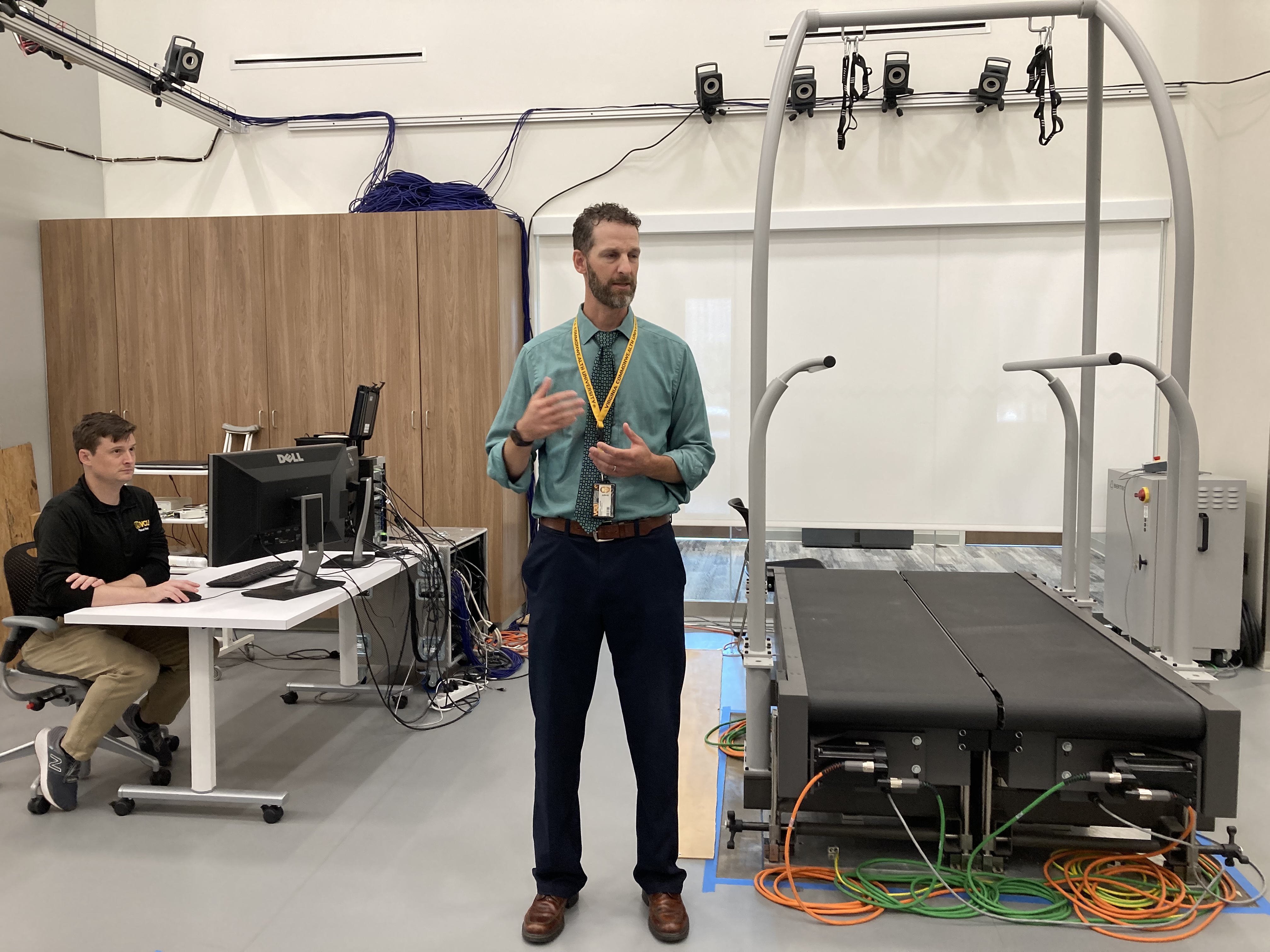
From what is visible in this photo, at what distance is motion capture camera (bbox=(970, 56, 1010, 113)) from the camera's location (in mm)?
4883

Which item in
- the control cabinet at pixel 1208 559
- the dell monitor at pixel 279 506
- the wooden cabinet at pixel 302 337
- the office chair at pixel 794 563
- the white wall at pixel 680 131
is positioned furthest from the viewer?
the wooden cabinet at pixel 302 337

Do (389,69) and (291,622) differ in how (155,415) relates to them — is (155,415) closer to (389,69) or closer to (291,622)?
(389,69)

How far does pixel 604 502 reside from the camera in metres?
2.07

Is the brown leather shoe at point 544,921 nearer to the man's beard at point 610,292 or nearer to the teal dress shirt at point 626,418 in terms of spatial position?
the teal dress shirt at point 626,418

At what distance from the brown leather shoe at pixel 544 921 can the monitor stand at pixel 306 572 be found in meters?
1.42

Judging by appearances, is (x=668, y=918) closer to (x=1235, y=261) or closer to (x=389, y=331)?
(x=389, y=331)

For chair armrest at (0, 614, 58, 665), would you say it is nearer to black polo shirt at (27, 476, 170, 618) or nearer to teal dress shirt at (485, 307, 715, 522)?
black polo shirt at (27, 476, 170, 618)

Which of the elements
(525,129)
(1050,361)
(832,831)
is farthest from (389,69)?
(832,831)

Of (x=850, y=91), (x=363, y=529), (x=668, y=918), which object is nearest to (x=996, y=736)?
(x=668, y=918)

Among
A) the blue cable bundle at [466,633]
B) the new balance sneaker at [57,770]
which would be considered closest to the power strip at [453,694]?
the blue cable bundle at [466,633]

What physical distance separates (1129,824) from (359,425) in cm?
324

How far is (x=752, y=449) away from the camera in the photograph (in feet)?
8.79

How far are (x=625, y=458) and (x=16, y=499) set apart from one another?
4315 millimetres

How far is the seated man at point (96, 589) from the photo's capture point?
116 inches
